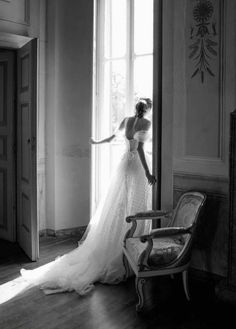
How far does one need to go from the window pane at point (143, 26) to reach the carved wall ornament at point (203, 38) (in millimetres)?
1084

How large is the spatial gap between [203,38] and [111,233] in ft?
6.67

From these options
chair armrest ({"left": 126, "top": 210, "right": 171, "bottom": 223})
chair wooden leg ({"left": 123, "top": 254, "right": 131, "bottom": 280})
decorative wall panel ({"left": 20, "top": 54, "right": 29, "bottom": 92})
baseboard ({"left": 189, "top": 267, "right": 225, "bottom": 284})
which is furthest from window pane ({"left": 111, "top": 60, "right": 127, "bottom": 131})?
baseboard ({"left": 189, "top": 267, "right": 225, "bottom": 284})

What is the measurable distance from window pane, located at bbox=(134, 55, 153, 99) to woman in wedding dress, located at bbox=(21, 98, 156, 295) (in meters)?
A: 0.56

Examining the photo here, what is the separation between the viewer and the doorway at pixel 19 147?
169 inches

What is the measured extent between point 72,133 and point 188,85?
6.47 ft

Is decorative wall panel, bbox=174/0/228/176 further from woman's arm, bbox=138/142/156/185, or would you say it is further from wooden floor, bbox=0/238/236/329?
wooden floor, bbox=0/238/236/329

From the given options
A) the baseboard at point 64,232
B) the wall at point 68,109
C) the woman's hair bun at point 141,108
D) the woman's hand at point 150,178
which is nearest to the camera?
the woman's hand at point 150,178

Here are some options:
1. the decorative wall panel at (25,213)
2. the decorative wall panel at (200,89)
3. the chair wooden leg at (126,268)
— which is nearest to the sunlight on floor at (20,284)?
the decorative wall panel at (25,213)

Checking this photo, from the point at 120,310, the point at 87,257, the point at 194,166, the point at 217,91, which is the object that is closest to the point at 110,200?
the point at 87,257

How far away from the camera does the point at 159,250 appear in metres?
3.30

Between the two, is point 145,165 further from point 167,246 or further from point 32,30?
point 32,30

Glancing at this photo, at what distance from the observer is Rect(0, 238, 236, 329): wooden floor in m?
2.98

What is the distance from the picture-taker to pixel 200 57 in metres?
3.71

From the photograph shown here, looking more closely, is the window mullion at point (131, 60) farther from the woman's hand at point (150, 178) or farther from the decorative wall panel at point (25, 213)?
the decorative wall panel at point (25, 213)
